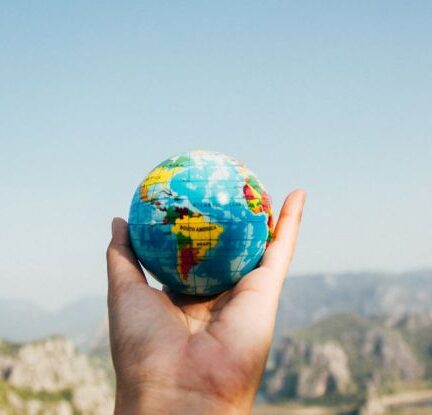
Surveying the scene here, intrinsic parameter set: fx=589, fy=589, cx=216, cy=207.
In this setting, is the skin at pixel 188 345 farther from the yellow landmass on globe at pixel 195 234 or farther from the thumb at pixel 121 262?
the yellow landmass on globe at pixel 195 234

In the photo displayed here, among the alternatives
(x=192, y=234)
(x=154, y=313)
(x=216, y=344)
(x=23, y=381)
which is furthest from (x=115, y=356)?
(x=23, y=381)

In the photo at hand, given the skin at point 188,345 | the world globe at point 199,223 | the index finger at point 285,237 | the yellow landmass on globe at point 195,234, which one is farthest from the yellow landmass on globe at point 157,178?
the index finger at point 285,237

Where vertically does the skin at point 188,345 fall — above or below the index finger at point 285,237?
below

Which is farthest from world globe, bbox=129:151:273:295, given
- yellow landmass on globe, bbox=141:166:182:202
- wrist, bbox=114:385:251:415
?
wrist, bbox=114:385:251:415

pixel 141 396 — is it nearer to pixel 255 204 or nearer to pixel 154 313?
pixel 154 313

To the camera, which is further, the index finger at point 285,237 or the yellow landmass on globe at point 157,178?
the yellow landmass on globe at point 157,178

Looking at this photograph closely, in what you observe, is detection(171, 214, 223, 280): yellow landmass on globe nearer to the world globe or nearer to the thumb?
the world globe

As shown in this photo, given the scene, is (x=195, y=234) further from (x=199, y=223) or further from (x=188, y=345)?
(x=188, y=345)

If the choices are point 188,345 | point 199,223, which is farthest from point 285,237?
point 188,345
